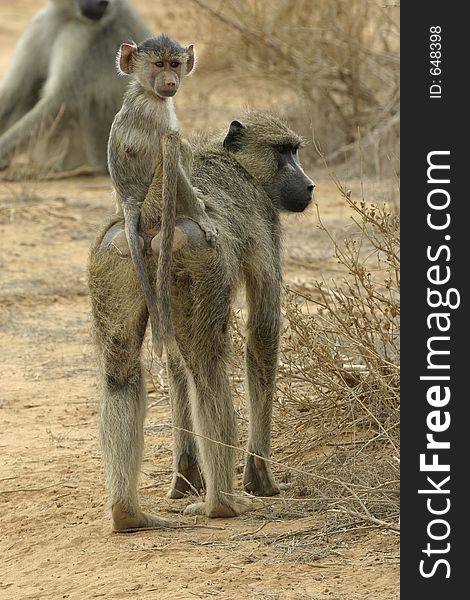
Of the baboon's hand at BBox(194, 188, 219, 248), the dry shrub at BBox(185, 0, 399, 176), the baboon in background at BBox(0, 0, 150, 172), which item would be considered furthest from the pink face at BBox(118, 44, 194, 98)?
the baboon in background at BBox(0, 0, 150, 172)

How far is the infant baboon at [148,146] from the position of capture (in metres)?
4.16

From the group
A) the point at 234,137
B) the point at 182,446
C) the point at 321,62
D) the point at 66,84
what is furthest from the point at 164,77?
the point at 66,84

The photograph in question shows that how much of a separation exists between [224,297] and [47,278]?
14.4 ft

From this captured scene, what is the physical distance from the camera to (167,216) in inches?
161

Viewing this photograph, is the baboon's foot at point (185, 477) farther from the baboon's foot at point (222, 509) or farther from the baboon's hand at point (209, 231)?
the baboon's hand at point (209, 231)

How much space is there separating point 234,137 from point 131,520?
1.36 m

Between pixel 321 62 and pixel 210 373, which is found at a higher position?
pixel 321 62

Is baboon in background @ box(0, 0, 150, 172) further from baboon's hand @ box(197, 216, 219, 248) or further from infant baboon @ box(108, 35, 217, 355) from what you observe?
baboon's hand @ box(197, 216, 219, 248)

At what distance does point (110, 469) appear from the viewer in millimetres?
4348

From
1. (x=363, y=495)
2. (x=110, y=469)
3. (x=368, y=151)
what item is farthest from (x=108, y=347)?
(x=368, y=151)

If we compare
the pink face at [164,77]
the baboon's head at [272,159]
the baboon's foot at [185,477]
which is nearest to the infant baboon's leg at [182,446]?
the baboon's foot at [185,477]

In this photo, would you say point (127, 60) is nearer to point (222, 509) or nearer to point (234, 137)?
point (234, 137)

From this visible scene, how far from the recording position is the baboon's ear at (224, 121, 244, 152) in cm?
468

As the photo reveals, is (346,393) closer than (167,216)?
No
